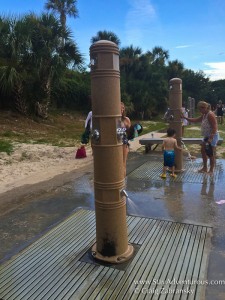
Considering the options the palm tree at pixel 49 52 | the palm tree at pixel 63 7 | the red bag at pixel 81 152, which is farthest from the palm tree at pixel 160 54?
the red bag at pixel 81 152

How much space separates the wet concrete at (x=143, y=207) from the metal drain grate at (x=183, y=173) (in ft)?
0.38

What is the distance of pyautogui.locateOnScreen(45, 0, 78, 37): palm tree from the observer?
106ft

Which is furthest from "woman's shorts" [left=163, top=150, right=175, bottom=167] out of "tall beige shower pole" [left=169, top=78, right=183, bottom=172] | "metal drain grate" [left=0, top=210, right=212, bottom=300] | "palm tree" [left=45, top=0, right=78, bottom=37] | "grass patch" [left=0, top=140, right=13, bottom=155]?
"palm tree" [left=45, top=0, right=78, bottom=37]

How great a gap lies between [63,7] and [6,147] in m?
28.3

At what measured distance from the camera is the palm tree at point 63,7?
3241 centimetres

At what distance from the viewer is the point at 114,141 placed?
110 inches

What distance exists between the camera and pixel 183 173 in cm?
635

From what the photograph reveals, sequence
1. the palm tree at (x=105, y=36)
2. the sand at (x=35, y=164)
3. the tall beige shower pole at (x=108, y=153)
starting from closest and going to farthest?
the tall beige shower pole at (x=108, y=153)
the sand at (x=35, y=164)
the palm tree at (x=105, y=36)

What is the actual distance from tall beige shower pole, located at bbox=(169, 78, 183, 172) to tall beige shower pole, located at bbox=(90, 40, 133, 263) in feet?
11.5

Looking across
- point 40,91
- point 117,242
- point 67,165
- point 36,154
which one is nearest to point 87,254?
point 117,242

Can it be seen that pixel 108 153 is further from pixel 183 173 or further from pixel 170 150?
pixel 183 173

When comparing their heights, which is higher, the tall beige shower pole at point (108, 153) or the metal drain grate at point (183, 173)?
the tall beige shower pole at point (108, 153)

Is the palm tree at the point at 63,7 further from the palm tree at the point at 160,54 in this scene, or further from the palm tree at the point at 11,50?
the palm tree at the point at 11,50

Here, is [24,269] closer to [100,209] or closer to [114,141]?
[100,209]
